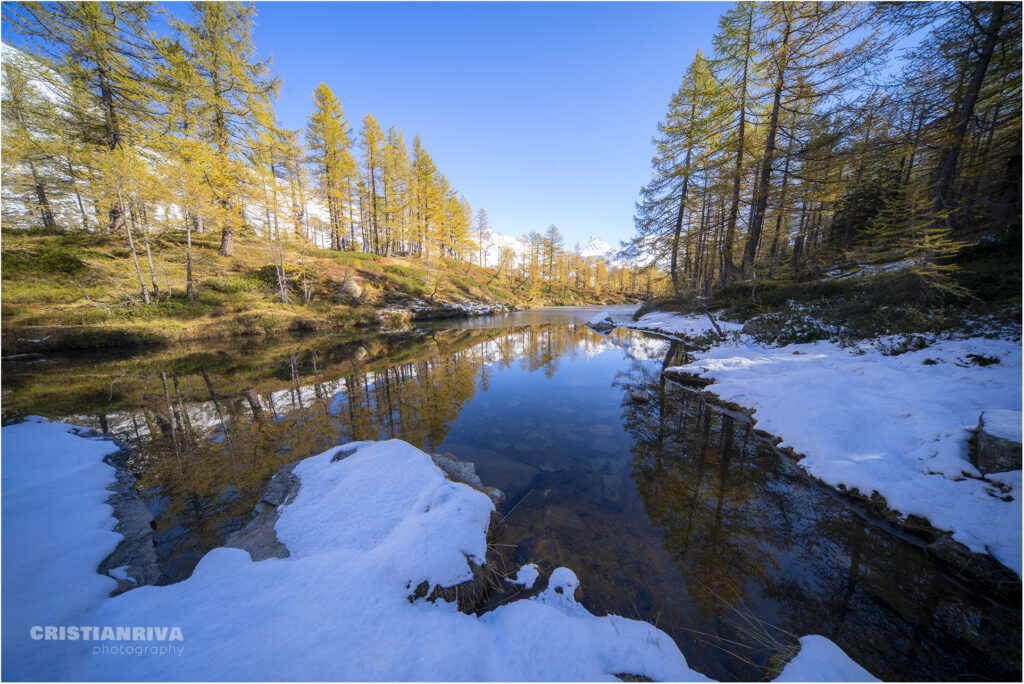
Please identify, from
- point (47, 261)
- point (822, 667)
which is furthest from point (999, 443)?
point (47, 261)

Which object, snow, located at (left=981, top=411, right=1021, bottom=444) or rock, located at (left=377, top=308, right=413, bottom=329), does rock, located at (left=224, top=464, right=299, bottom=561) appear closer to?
snow, located at (left=981, top=411, right=1021, bottom=444)

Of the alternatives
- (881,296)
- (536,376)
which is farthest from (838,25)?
(536,376)

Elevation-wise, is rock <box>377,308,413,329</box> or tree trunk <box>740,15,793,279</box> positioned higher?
tree trunk <box>740,15,793,279</box>

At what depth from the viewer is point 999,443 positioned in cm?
363

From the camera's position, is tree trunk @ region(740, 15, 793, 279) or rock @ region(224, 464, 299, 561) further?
tree trunk @ region(740, 15, 793, 279)

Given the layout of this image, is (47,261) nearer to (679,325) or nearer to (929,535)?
(929,535)

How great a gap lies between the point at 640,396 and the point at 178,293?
2353 cm

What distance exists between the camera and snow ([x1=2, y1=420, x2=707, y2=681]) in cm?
196

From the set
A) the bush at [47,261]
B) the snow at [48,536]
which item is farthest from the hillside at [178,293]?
the snow at [48,536]

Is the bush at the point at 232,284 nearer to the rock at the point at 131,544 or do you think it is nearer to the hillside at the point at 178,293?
the hillside at the point at 178,293

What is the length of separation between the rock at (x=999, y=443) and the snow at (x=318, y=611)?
4794 mm

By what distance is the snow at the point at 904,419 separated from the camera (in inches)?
137

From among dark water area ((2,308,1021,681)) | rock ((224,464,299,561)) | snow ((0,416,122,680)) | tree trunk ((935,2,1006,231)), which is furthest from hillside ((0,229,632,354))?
tree trunk ((935,2,1006,231))

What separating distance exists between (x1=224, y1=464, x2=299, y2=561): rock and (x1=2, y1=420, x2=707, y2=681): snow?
113 mm
